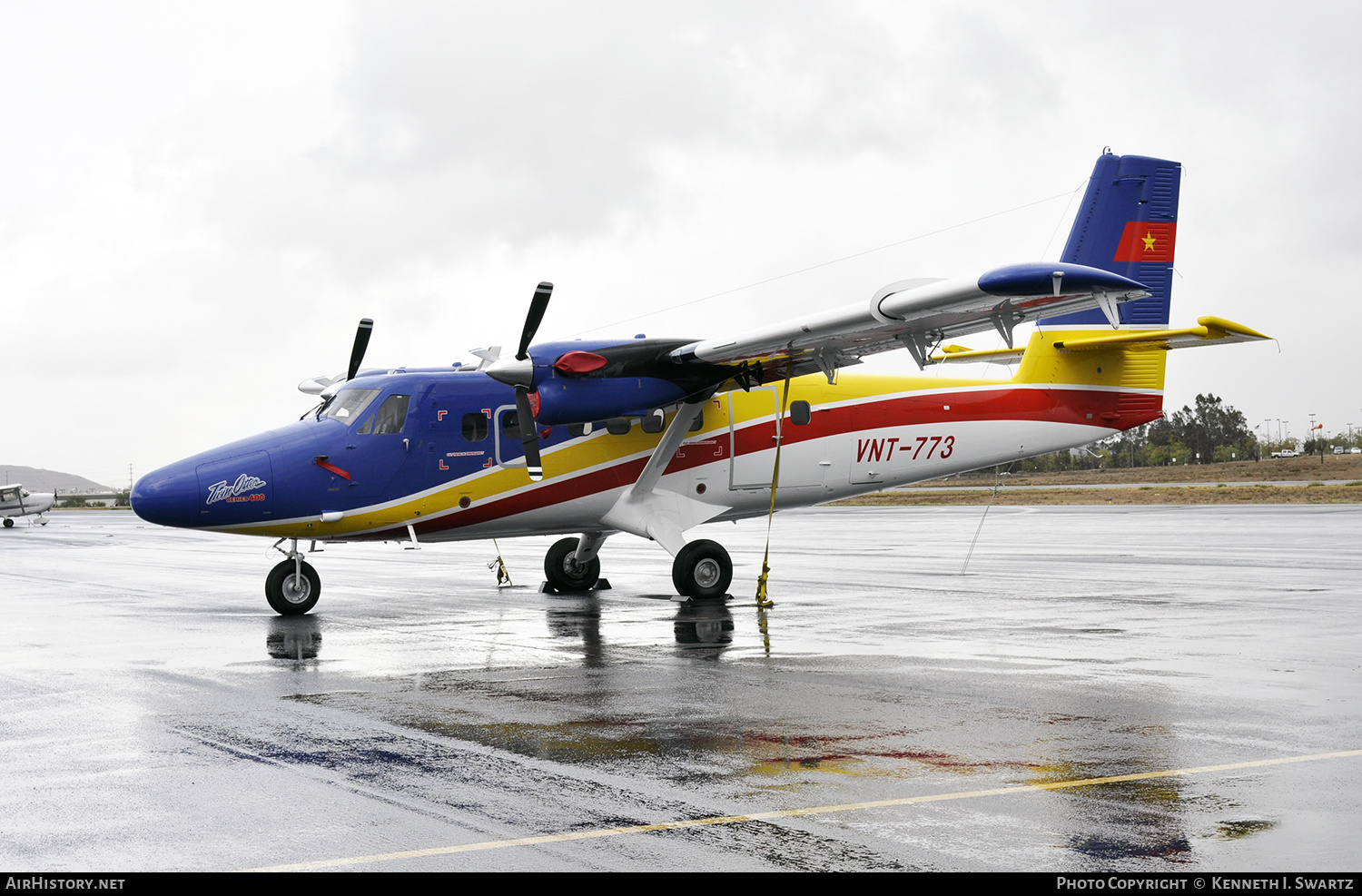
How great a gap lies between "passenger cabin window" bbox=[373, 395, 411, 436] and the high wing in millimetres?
3968

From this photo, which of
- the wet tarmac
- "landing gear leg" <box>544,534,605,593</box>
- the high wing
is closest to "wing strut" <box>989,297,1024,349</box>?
the high wing

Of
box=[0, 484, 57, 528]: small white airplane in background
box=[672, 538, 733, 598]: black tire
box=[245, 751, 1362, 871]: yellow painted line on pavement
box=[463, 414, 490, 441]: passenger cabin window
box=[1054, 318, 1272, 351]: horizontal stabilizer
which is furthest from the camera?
box=[0, 484, 57, 528]: small white airplane in background

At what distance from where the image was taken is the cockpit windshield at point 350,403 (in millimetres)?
17234

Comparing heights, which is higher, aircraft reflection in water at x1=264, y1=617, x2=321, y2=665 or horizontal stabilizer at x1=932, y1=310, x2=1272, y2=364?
horizontal stabilizer at x1=932, y1=310, x2=1272, y2=364

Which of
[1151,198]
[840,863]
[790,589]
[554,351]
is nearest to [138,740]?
[840,863]

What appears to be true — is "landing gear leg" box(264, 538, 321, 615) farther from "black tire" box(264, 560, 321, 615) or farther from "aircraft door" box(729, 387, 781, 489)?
"aircraft door" box(729, 387, 781, 489)

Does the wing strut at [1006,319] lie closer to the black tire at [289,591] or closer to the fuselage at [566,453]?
the fuselage at [566,453]

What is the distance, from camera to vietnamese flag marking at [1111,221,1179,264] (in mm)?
20688

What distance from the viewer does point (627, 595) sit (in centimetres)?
1955

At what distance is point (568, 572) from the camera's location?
20562 mm

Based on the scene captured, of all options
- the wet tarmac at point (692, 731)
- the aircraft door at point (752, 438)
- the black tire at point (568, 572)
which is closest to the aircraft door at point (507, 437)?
the wet tarmac at point (692, 731)

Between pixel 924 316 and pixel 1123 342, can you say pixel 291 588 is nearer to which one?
pixel 924 316

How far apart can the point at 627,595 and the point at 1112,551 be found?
1393cm

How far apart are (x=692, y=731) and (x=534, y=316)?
957 centimetres
